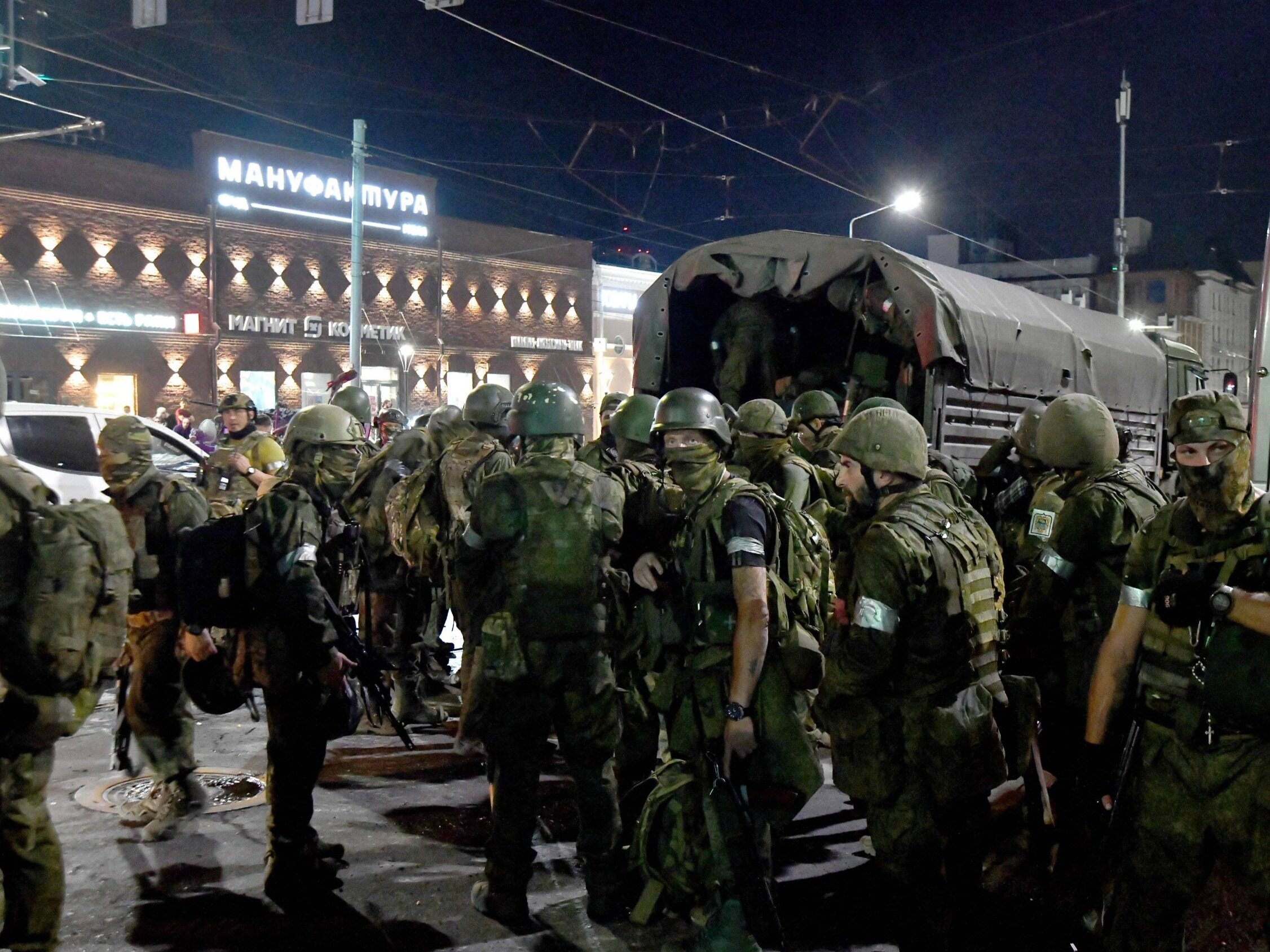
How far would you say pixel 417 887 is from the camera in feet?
14.9

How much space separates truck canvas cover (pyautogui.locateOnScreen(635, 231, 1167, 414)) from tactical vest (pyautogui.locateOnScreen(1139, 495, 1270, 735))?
4541 mm

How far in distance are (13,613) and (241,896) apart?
1.88 m

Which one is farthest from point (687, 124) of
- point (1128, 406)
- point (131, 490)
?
point (131, 490)

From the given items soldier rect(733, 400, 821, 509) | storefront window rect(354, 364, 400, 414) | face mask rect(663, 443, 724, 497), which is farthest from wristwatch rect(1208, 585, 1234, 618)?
storefront window rect(354, 364, 400, 414)

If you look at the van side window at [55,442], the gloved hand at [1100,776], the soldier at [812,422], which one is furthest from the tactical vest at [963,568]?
the van side window at [55,442]

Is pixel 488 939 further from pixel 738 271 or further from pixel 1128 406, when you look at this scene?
pixel 1128 406

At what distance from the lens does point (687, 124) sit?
2138 cm

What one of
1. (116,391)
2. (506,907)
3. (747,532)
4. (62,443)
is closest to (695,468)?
(747,532)

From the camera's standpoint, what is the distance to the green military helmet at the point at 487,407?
6531 mm

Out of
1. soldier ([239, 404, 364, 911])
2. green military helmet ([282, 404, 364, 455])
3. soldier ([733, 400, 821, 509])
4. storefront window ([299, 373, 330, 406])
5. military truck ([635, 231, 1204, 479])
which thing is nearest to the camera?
soldier ([239, 404, 364, 911])

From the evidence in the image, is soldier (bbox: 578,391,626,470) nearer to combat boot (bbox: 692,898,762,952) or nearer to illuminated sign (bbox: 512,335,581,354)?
combat boot (bbox: 692,898,762,952)

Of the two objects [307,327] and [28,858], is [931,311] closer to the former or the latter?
[28,858]

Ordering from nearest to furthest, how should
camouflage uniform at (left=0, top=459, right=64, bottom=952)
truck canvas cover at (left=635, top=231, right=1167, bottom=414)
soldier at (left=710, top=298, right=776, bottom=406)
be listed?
camouflage uniform at (left=0, top=459, right=64, bottom=952), truck canvas cover at (left=635, top=231, right=1167, bottom=414), soldier at (left=710, top=298, right=776, bottom=406)

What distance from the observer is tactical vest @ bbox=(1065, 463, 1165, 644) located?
14.3 ft
